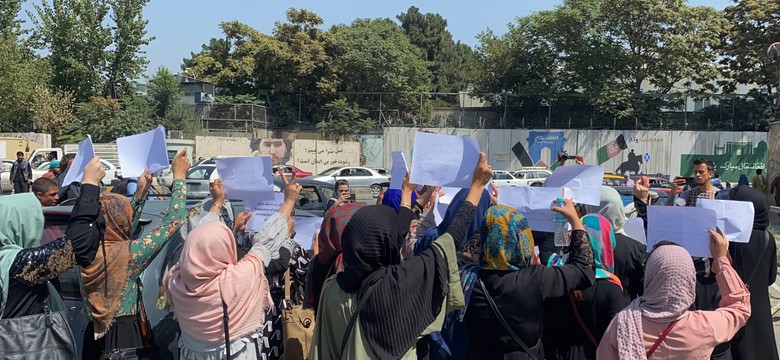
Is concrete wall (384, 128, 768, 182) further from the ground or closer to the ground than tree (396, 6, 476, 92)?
closer to the ground

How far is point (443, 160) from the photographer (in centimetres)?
332

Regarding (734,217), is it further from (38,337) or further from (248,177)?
(38,337)

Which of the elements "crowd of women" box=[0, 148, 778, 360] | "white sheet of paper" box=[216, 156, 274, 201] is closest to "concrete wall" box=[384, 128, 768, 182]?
"white sheet of paper" box=[216, 156, 274, 201]

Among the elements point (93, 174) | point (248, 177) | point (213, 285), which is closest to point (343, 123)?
point (248, 177)

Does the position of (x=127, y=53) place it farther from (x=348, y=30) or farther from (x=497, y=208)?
(x=497, y=208)

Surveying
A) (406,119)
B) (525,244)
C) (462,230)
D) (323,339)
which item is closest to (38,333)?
(323,339)

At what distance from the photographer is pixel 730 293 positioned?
9.41 ft

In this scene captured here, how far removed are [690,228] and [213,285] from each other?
2.41m

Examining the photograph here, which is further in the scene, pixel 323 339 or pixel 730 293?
pixel 730 293

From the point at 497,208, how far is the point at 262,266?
115cm

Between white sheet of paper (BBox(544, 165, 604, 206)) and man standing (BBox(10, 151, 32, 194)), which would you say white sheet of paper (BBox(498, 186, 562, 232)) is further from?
man standing (BBox(10, 151, 32, 194))

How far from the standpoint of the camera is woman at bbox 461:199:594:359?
2.68 meters

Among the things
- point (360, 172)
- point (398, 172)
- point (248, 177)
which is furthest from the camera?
point (360, 172)

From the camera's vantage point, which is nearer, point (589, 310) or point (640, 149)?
point (589, 310)
